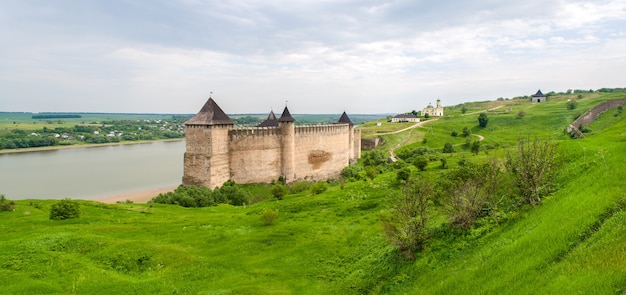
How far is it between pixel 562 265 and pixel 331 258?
7.49 meters

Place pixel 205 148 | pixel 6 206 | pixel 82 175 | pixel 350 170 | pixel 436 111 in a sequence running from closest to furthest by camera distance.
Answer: pixel 6 206 → pixel 205 148 → pixel 350 170 → pixel 82 175 → pixel 436 111

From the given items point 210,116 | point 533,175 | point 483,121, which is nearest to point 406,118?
point 483,121

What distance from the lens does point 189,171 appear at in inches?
1172

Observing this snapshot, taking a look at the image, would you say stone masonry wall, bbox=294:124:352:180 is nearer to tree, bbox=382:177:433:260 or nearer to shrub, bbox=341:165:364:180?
shrub, bbox=341:165:364:180

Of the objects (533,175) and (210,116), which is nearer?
(533,175)

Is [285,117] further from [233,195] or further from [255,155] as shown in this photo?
[233,195]

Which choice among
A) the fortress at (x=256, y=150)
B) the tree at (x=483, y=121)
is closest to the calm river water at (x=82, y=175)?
the fortress at (x=256, y=150)

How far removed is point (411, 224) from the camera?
10219 mm

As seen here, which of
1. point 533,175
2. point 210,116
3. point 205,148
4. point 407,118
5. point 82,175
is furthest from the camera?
point 407,118

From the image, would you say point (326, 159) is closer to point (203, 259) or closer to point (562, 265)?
point (203, 259)

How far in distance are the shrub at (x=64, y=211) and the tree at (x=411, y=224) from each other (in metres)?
16.7

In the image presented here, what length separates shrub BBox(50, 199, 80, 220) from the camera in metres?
→ 19.6

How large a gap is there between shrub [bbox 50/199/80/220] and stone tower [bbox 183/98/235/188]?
10015mm

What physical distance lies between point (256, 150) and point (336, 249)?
20183mm
